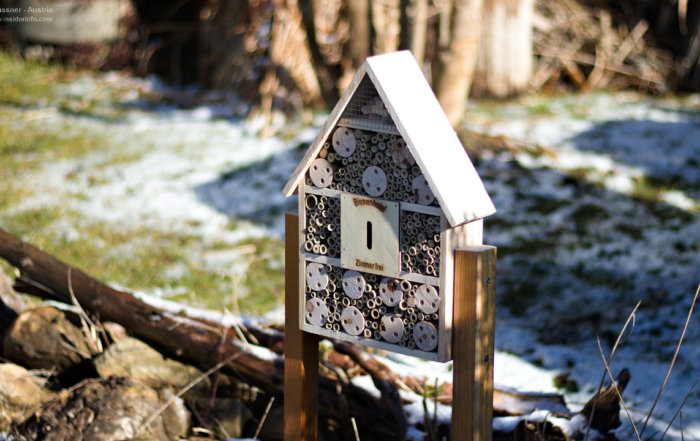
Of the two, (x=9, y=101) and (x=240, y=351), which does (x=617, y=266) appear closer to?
(x=240, y=351)

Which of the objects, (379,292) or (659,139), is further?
(659,139)

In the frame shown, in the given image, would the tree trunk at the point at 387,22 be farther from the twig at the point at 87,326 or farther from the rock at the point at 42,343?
the rock at the point at 42,343

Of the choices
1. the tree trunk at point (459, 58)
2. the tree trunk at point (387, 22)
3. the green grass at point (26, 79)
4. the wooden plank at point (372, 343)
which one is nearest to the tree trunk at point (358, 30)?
the tree trunk at point (387, 22)

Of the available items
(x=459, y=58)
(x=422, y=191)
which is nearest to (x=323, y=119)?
(x=459, y=58)

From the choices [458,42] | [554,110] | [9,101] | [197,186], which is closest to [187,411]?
[197,186]

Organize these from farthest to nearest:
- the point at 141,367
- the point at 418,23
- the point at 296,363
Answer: the point at 418,23
the point at 141,367
the point at 296,363

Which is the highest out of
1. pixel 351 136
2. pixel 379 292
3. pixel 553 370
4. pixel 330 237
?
pixel 351 136

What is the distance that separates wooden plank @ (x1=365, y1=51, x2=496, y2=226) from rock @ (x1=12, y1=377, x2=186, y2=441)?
5.15 feet

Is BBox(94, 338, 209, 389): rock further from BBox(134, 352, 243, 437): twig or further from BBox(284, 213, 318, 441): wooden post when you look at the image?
BBox(284, 213, 318, 441): wooden post

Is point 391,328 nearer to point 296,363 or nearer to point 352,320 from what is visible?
point 352,320

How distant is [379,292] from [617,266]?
2.80 metres

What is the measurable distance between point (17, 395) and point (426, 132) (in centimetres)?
208

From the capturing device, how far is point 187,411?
10.5 feet

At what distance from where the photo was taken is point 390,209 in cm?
240
